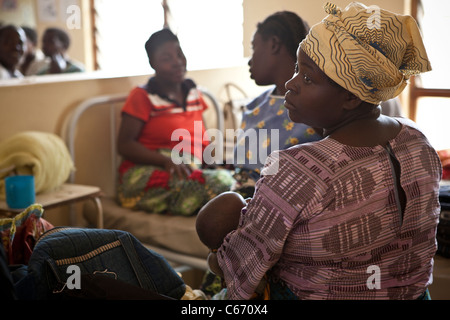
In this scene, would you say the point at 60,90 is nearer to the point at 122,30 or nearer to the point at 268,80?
the point at 268,80

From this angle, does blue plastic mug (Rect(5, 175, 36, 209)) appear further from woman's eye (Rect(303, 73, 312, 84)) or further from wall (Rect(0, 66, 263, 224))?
woman's eye (Rect(303, 73, 312, 84))

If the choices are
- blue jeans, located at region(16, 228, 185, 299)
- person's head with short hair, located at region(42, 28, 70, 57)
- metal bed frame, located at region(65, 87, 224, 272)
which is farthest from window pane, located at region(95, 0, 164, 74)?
blue jeans, located at region(16, 228, 185, 299)

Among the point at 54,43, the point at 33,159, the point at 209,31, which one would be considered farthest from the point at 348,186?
the point at 54,43

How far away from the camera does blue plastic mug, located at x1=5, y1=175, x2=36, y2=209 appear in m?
1.90

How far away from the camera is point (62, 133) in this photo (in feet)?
8.10

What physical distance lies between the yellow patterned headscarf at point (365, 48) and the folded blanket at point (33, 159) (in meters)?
1.34

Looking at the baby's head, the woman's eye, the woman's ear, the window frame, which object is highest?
the woman's eye

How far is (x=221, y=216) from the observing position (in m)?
1.20

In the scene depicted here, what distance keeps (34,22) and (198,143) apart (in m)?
4.02

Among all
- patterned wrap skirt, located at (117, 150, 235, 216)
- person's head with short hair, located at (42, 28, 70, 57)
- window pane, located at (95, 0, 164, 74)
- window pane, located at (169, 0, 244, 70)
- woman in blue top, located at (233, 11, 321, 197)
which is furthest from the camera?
window pane, located at (95, 0, 164, 74)

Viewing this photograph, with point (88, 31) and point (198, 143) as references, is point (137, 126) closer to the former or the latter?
point (198, 143)

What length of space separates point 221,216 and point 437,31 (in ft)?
5.14

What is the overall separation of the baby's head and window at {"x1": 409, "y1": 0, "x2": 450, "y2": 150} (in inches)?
51.5
